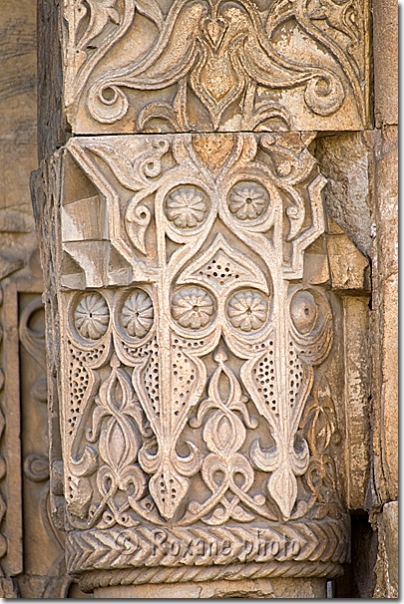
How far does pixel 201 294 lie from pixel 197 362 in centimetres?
19

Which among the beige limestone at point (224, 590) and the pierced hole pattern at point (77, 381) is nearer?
the beige limestone at point (224, 590)

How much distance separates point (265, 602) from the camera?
15.8ft

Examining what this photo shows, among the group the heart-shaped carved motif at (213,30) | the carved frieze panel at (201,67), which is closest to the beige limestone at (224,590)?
the carved frieze panel at (201,67)

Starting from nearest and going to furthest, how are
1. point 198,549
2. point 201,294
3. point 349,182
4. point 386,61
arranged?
1. point 198,549
2. point 201,294
3. point 386,61
4. point 349,182

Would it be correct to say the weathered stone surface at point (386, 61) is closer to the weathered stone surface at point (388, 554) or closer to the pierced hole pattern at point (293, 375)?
the pierced hole pattern at point (293, 375)

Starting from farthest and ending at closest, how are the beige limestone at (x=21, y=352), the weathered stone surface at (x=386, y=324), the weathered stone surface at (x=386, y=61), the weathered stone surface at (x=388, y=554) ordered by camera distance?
1. the beige limestone at (x=21, y=352)
2. the weathered stone surface at (x=386, y=61)
3. the weathered stone surface at (x=386, y=324)
4. the weathered stone surface at (x=388, y=554)

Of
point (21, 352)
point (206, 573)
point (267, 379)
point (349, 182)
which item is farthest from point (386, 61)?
point (21, 352)

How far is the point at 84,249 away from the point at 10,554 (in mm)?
1270

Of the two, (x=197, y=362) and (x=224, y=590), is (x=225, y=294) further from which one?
(x=224, y=590)

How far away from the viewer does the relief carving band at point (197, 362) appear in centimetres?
486

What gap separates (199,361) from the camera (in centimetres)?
490

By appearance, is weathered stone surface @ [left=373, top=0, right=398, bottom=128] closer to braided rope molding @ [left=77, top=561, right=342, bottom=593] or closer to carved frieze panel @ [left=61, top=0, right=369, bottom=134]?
carved frieze panel @ [left=61, top=0, right=369, bottom=134]

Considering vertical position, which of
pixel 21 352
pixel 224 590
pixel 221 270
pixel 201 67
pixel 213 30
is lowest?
pixel 224 590

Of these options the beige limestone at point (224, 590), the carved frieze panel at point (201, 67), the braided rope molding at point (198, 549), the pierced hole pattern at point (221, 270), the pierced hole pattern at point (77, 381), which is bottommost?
the beige limestone at point (224, 590)
